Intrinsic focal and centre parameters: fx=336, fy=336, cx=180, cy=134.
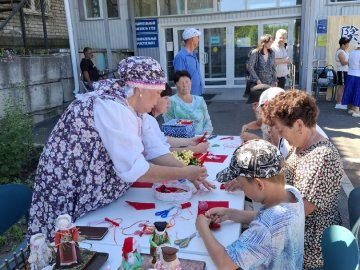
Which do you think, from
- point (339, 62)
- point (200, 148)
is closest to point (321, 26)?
point (339, 62)

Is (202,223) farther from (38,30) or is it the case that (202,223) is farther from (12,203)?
(38,30)

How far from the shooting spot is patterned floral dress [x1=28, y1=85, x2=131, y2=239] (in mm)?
1772

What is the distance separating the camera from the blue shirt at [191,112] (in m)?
3.88

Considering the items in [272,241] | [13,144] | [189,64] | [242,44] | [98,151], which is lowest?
[13,144]

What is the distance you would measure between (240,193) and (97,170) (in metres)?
0.93

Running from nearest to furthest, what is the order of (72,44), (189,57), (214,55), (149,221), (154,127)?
(149,221) → (154,127) → (189,57) → (72,44) → (214,55)

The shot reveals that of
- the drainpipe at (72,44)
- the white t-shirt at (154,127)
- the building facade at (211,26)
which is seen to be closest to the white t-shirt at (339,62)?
the building facade at (211,26)

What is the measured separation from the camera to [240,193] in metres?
2.17

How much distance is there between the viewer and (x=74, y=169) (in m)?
1.79

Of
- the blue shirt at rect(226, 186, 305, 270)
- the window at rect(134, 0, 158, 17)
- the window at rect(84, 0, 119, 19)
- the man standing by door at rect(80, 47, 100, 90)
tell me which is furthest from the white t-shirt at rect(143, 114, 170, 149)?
the window at rect(84, 0, 119, 19)

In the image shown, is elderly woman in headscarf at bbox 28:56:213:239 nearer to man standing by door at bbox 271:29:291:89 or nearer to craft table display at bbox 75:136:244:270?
craft table display at bbox 75:136:244:270

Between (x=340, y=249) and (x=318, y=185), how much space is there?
0.36m

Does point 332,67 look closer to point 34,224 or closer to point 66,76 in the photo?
point 66,76

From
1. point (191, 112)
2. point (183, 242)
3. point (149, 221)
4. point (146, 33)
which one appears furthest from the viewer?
point (146, 33)
